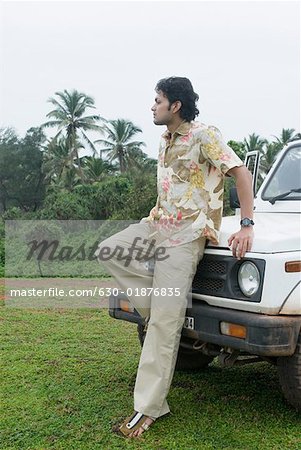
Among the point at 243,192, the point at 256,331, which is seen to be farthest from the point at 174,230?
the point at 256,331

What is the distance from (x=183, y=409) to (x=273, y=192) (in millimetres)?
1894

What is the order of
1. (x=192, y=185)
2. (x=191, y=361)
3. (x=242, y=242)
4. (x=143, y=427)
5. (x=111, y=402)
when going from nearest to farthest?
1. (x=242, y=242)
2. (x=143, y=427)
3. (x=192, y=185)
4. (x=111, y=402)
5. (x=191, y=361)

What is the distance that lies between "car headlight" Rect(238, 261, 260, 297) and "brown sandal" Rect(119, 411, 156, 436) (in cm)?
98

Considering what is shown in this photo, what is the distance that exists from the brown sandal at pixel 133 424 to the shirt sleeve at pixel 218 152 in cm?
157

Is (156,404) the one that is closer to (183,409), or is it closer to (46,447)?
(183,409)

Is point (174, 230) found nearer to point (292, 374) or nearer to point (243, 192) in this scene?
point (243, 192)

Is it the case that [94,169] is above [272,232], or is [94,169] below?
above

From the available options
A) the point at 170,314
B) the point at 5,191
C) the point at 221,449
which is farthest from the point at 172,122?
the point at 5,191

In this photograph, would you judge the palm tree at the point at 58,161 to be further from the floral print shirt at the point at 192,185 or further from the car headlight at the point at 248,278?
the car headlight at the point at 248,278

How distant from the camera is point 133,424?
3.60 metres

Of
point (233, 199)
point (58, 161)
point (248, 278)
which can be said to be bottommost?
point (248, 278)

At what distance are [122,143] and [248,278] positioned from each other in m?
34.6

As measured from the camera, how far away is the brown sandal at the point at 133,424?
3.57m

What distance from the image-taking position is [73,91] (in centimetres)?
3538
